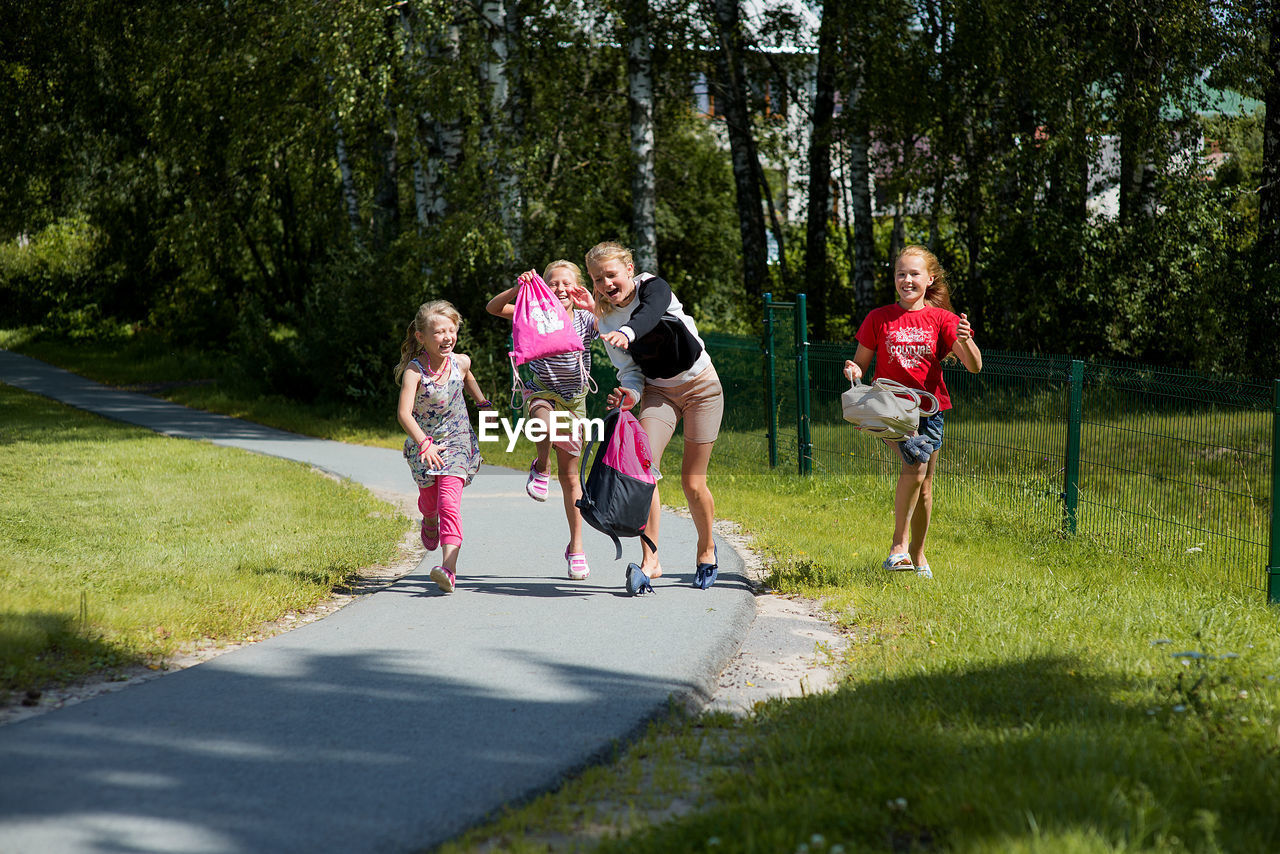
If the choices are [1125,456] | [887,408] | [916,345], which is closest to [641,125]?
[1125,456]

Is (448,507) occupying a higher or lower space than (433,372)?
lower

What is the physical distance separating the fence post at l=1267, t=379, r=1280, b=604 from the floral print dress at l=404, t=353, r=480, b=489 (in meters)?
4.57

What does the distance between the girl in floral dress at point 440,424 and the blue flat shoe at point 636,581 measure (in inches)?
39.5

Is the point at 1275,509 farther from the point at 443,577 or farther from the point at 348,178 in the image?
the point at 348,178

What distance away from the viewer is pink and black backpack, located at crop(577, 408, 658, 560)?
20.3 ft

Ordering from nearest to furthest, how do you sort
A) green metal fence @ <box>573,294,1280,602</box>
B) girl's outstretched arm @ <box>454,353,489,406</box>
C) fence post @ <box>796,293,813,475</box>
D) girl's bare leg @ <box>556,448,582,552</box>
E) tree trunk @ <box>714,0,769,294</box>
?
girl's outstretched arm @ <box>454,353,489,406</box>
girl's bare leg @ <box>556,448,582,552</box>
green metal fence @ <box>573,294,1280,602</box>
fence post @ <box>796,293,813,475</box>
tree trunk @ <box>714,0,769,294</box>

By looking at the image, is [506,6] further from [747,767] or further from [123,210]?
[747,767]

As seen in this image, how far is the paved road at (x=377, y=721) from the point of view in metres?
3.40

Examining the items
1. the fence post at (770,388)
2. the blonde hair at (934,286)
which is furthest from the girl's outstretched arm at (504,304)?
the fence post at (770,388)

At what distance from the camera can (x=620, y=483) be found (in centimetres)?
619

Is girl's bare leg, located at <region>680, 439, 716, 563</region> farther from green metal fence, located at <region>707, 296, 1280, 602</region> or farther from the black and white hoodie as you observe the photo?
green metal fence, located at <region>707, 296, 1280, 602</region>

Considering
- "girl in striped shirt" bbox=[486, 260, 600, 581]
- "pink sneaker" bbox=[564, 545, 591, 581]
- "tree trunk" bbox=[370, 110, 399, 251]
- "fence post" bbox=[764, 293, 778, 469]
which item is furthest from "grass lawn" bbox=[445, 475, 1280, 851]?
"tree trunk" bbox=[370, 110, 399, 251]

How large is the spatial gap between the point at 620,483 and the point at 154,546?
11.8ft

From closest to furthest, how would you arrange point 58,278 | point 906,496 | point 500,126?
1. point 906,496
2. point 500,126
3. point 58,278
